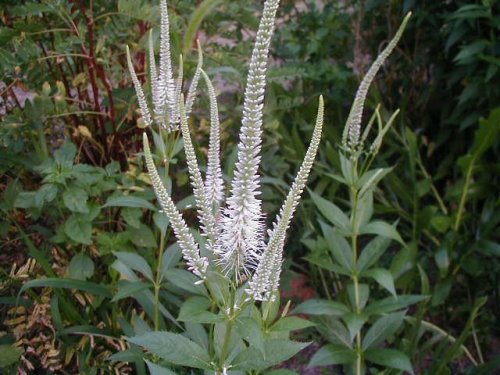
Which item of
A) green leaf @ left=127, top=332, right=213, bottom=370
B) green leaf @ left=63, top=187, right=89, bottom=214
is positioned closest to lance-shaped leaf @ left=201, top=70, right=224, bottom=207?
green leaf @ left=127, top=332, right=213, bottom=370

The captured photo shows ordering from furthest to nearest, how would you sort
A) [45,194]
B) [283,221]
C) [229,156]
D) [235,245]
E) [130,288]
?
[229,156], [45,194], [130,288], [235,245], [283,221]

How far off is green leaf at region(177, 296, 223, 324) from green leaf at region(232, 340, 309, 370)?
0.18 meters

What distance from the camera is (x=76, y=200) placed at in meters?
2.23

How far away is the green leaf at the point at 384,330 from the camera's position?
2.48m

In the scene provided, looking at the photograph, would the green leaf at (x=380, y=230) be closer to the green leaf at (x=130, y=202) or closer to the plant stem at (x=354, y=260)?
the plant stem at (x=354, y=260)

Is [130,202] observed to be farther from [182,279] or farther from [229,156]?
[229,156]

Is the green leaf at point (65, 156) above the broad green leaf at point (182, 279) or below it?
above

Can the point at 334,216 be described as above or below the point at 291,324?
below

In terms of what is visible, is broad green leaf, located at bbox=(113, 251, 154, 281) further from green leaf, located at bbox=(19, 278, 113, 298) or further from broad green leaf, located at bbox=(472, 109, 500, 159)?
broad green leaf, located at bbox=(472, 109, 500, 159)

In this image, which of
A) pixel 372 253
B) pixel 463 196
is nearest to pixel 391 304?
pixel 372 253

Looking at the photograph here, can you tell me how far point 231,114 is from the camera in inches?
132

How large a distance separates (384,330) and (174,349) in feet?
3.92

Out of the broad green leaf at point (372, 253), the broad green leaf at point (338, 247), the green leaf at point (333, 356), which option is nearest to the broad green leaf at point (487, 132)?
the broad green leaf at point (372, 253)

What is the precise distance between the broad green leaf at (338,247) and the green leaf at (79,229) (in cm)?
100
